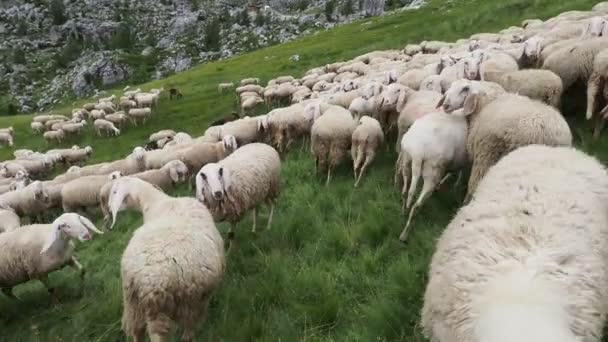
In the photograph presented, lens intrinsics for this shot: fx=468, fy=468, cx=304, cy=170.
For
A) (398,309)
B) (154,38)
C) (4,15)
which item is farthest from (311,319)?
(4,15)

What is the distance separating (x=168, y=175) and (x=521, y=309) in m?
10.1

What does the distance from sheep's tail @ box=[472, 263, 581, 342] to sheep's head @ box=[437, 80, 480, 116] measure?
3.77m

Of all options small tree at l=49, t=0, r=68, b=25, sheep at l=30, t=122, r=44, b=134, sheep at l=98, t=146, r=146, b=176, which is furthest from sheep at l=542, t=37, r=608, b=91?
small tree at l=49, t=0, r=68, b=25

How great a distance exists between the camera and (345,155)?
8992mm

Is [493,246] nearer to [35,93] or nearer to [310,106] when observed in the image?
[310,106]

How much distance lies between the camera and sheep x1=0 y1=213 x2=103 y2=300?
6421mm

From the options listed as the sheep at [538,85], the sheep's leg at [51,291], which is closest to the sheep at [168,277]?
the sheep's leg at [51,291]

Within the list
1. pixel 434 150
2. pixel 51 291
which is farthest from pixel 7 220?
pixel 434 150

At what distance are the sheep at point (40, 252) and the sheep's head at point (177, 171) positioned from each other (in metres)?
4.48

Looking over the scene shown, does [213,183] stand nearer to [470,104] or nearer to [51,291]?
[51,291]

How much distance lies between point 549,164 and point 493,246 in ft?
4.58

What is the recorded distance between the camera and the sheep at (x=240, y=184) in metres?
6.13

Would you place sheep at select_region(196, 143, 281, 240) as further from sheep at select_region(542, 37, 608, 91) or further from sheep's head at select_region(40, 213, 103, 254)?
sheep at select_region(542, 37, 608, 91)

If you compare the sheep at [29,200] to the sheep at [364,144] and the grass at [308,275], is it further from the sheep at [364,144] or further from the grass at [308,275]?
the sheep at [364,144]
